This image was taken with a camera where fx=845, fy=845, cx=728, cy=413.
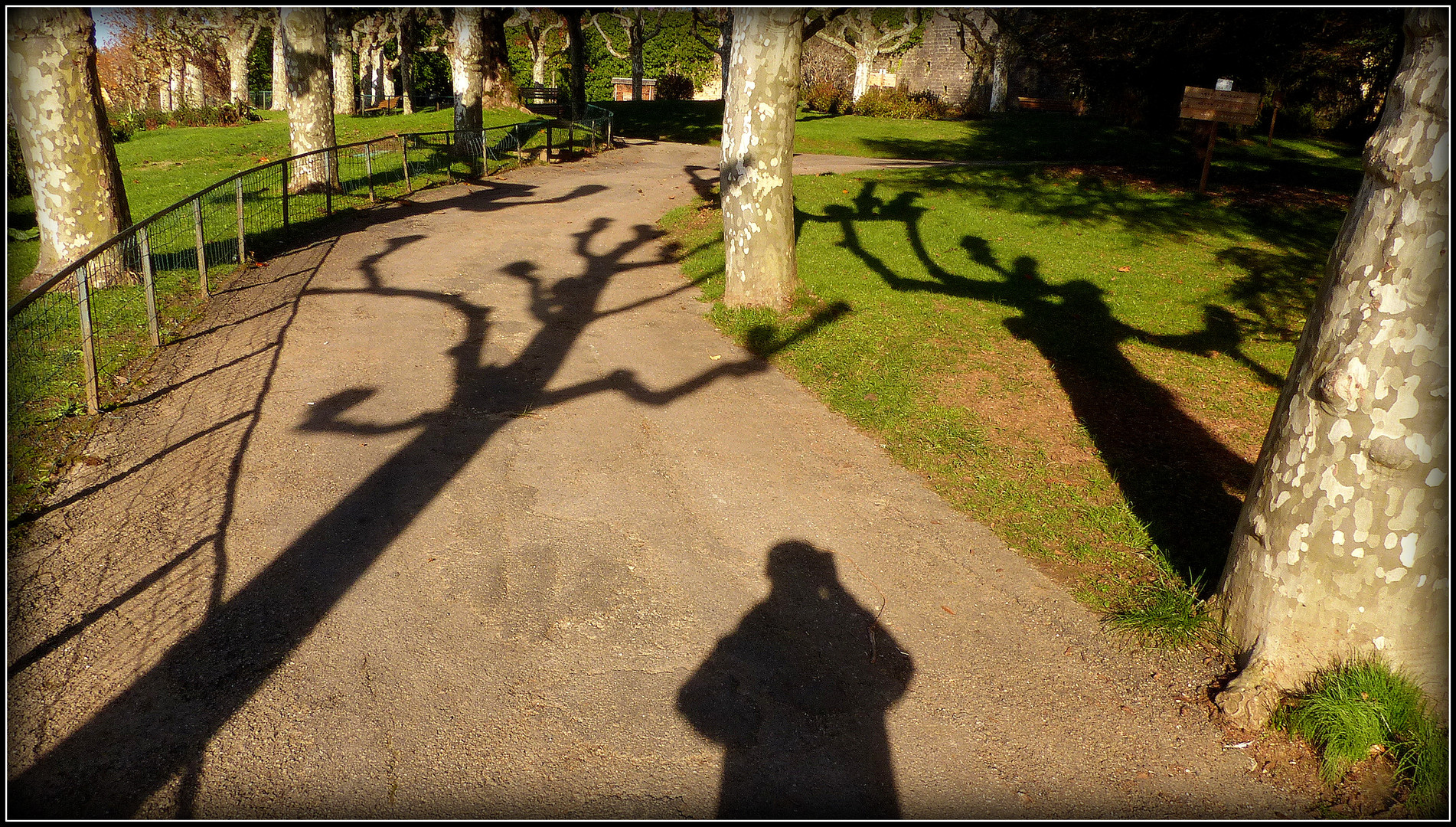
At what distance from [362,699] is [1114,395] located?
6582 mm

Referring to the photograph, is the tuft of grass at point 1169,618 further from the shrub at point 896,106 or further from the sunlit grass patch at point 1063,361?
the shrub at point 896,106

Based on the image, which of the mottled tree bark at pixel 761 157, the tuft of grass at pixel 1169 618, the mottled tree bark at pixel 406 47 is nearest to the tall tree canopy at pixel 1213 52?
the mottled tree bark at pixel 761 157

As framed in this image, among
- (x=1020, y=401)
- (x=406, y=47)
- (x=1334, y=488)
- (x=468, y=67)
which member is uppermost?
(x=406, y=47)

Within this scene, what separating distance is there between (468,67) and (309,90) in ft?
19.4

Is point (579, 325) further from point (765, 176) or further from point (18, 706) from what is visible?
point (18, 706)

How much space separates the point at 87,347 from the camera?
19.3ft

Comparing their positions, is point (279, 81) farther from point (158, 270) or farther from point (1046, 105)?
point (158, 270)

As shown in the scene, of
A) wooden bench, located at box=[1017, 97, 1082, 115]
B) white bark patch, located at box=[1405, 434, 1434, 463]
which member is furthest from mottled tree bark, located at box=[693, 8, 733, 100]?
white bark patch, located at box=[1405, 434, 1434, 463]

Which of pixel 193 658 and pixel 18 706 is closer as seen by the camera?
pixel 18 706

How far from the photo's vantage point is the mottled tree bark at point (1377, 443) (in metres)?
3.40

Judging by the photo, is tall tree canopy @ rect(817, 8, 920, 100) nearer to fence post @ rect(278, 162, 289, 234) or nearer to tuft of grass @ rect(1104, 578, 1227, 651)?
fence post @ rect(278, 162, 289, 234)

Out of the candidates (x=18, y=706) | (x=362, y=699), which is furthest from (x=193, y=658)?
(x=362, y=699)

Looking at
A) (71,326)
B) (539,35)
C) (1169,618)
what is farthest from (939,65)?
(1169,618)

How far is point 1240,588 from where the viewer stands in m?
4.10
